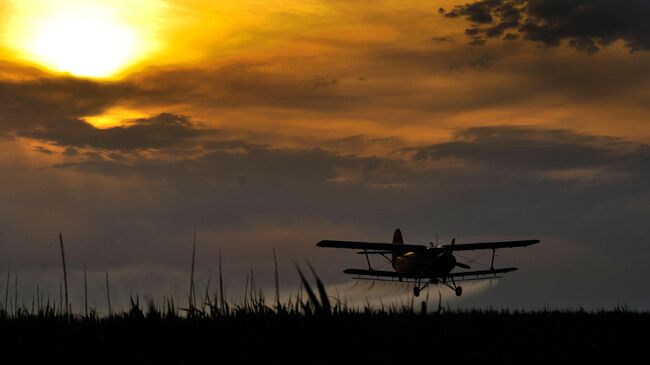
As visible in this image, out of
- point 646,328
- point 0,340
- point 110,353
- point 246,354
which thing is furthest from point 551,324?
point 0,340

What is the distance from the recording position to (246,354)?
793 centimetres

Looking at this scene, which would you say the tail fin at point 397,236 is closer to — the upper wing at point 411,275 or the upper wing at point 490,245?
the upper wing at point 490,245

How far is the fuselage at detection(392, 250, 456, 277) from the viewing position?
51906 mm

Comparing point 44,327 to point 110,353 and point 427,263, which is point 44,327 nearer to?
point 110,353

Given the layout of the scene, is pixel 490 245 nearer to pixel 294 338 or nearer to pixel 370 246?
pixel 370 246

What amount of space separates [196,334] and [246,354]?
4.96 ft

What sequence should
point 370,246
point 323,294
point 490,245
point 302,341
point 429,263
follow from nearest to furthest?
point 323,294, point 302,341, point 429,263, point 370,246, point 490,245

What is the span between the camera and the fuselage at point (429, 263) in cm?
5191

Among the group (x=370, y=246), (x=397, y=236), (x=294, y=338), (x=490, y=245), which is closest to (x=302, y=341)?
(x=294, y=338)

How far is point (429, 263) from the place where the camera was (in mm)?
52188

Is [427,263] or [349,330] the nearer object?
[349,330]

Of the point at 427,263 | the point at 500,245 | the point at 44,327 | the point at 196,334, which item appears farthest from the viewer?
the point at 500,245

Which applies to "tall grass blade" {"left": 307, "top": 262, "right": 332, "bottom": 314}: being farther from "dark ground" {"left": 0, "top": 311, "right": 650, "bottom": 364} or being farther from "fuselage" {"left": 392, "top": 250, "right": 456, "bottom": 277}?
"fuselage" {"left": 392, "top": 250, "right": 456, "bottom": 277}

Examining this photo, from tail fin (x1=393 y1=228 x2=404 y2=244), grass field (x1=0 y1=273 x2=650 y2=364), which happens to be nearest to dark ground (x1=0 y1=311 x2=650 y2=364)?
grass field (x1=0 y1=273 x2=650 y2=364)
